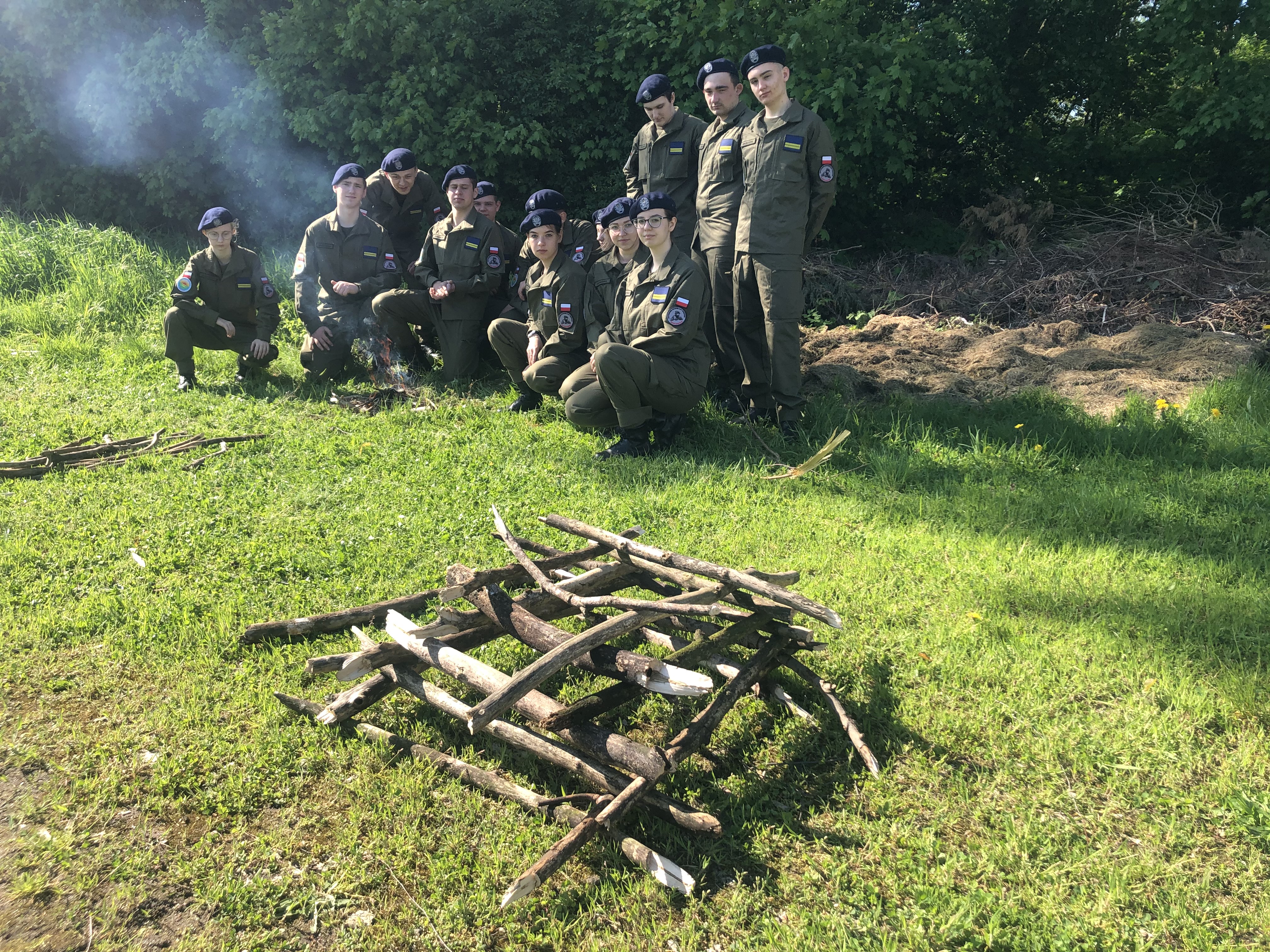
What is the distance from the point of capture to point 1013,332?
792 cm

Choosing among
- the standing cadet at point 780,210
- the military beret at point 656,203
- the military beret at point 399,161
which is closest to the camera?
the military beret at point 656,203

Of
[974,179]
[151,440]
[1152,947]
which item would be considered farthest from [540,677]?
[974,179]

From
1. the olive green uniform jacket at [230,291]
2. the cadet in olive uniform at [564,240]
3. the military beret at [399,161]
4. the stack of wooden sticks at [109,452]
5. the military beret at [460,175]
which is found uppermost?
the military beret at [399,161]

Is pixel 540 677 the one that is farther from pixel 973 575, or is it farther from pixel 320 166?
pixel 320 166

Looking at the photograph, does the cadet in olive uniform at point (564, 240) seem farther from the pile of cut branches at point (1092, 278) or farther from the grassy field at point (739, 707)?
the pile of cut branches at point (1092, 278)

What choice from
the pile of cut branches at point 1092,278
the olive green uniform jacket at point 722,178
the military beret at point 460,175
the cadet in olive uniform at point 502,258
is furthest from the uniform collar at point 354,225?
the pile of cut branches at point 1092,278

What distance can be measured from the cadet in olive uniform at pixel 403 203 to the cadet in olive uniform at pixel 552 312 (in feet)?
6.61

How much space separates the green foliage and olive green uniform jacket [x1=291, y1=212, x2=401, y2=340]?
227 centimetres

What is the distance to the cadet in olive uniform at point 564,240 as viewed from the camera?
742 cm

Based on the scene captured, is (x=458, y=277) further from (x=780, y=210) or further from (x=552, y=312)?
(x=780, y=210)

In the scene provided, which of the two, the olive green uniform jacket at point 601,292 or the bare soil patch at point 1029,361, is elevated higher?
the olive green uniform jacket at point 601,292

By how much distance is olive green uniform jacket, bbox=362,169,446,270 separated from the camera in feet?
29.1

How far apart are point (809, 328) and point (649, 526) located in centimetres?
460

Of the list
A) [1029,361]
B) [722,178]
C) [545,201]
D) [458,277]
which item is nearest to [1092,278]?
[1029,361]
